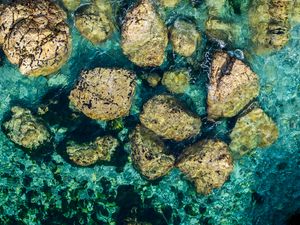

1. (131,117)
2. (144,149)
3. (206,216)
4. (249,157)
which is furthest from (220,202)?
(131,117)

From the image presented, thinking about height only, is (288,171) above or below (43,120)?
below

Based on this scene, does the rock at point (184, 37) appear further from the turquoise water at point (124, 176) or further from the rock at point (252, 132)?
the rock at point (252, 132)

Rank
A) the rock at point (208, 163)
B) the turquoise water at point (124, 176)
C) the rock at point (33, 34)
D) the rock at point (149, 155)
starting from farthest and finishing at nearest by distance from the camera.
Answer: the turquoise water at point (124, 176) → the rock at point (149, 155) → the rock at point (208, 163) → the rock at point (33, 34)

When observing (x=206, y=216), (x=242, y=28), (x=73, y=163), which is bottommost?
(x=206, y=216)

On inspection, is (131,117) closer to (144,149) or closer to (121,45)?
(144,149)

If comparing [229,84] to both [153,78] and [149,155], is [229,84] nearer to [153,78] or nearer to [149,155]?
[153,78]

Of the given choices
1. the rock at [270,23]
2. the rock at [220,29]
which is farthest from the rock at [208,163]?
the rock at [270,23]
